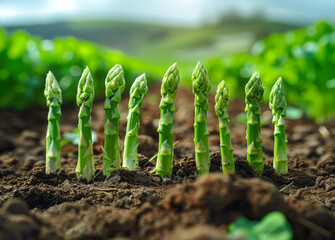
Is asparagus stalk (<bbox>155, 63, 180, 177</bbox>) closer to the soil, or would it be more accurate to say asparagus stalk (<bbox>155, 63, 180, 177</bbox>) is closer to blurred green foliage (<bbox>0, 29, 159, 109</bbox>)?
the soil

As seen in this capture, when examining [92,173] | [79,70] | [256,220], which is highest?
[79,70]

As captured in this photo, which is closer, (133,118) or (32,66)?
(133,118)

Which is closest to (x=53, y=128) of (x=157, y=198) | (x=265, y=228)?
(x=157, y=198)

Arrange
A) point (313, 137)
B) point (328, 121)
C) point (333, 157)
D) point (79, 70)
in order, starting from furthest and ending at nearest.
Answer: point (79, 70)
point (328, 121)
point (313, 137)
point (333, 157)

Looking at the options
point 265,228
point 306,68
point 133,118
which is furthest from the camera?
point 306,68

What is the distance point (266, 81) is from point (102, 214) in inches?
234

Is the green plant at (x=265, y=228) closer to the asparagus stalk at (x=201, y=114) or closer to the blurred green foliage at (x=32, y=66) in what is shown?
the asparagus stalk at (x=201, y=114)

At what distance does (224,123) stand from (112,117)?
0.85 m

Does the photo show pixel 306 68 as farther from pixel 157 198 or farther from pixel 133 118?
pixel 157 198

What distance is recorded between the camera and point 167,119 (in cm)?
308

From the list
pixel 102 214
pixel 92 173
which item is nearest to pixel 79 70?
pixel 92 173

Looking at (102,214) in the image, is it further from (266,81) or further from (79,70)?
(79,70)

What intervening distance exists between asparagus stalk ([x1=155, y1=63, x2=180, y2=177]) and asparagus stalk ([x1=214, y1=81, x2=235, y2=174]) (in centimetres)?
34

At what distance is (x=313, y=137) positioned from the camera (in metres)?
5.88
